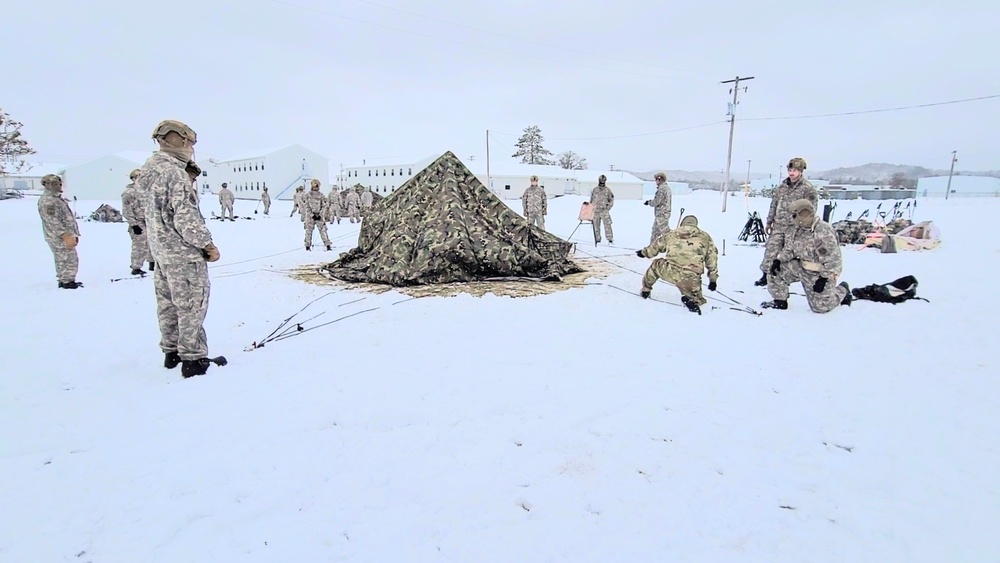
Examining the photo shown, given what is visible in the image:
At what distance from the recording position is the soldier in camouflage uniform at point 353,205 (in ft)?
70.8

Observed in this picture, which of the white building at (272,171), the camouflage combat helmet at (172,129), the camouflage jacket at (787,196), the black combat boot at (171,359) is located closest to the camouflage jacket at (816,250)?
the camouflage jacket at (787,196)

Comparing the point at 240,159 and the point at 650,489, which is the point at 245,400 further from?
the point at 240,159

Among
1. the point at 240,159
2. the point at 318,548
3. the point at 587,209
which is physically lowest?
the point at 318,548

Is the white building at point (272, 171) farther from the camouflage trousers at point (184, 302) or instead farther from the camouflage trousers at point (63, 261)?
the camouflage trousers at point (184, 302)

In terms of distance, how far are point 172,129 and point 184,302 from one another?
4.50 ft

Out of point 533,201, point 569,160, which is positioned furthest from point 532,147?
point 533,201

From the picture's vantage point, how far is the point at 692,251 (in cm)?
579

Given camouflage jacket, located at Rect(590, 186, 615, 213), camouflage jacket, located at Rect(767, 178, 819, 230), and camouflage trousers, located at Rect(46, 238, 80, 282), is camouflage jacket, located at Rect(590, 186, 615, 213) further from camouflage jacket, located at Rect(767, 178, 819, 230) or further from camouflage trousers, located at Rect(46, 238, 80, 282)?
camouflage trousers, located at Rect(46, 238, 80, 282)

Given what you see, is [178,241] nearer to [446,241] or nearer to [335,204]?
[446,241]

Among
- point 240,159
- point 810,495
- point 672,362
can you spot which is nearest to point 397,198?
point 672,362

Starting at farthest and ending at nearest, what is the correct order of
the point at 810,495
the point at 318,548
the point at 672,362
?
the point at 672,362
the point at 810,495
the point at 318,548

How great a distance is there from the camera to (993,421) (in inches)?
121

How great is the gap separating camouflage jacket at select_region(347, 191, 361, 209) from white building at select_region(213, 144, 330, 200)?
22.1m

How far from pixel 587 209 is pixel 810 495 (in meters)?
9.35
